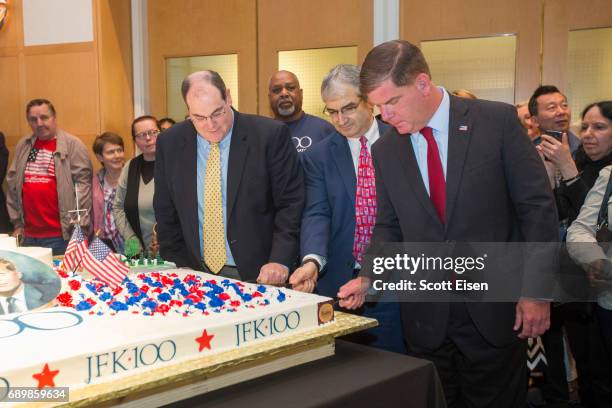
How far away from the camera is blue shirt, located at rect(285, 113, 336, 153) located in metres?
3.30

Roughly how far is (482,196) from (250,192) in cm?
83

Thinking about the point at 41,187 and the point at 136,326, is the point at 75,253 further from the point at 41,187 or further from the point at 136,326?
the point at 41,187

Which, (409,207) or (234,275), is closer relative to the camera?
(409,207)

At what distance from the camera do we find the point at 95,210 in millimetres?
4199

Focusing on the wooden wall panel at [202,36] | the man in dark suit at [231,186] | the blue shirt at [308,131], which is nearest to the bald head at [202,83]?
the man in dark suit at [231,186]

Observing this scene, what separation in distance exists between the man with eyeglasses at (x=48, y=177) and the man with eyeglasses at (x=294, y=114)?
172 cm

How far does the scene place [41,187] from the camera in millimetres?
4422

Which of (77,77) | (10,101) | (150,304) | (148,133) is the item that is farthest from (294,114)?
(10,101)

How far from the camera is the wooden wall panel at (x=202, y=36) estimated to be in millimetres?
5180

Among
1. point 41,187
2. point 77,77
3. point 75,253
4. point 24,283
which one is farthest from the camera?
point 77,77

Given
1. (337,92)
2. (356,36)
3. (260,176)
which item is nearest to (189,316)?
(260,176)

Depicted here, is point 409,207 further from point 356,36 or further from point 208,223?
point 356,36

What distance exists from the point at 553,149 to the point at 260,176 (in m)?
1.19

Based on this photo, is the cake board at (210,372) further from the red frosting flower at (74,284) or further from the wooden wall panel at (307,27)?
the wooden wall panel at (307,27)
